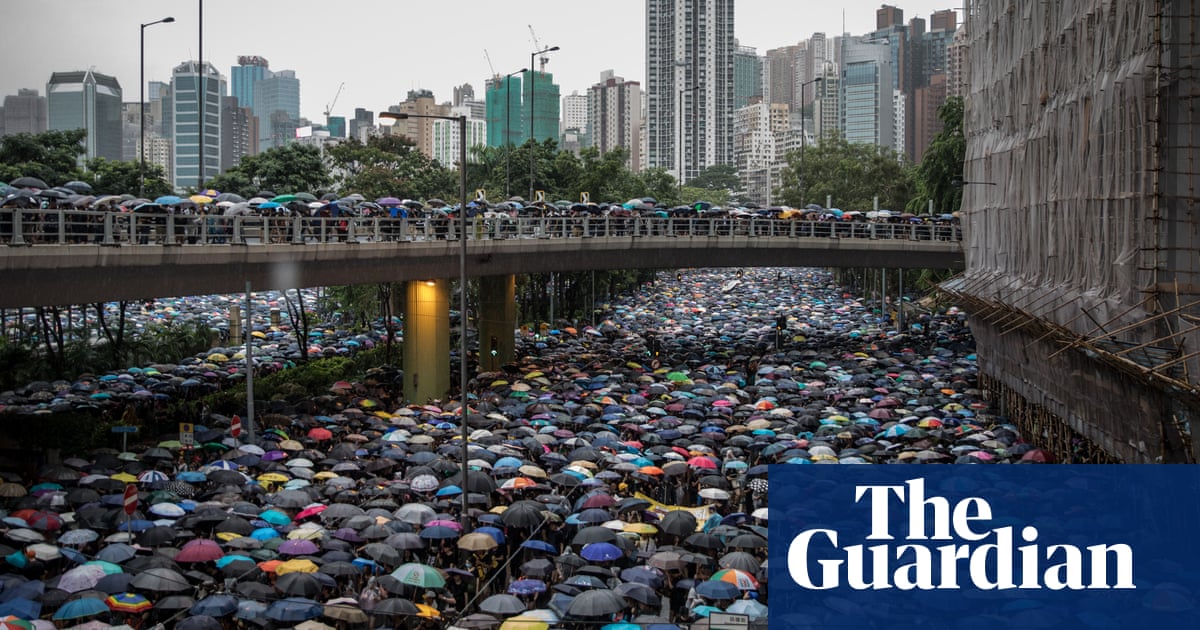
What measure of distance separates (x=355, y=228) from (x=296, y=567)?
63.3 feet

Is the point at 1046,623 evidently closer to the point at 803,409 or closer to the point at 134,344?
the point at 803,409

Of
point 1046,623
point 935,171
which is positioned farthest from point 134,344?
point 935,171

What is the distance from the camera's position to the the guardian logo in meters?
17.2

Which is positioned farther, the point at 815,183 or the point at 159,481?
the point at 815,183

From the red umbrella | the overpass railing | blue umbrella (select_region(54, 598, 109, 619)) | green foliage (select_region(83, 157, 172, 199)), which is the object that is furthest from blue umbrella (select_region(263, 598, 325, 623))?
green foliage (select_region(83, 157, 172, 199))

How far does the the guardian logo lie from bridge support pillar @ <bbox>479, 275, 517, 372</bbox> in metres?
31.3

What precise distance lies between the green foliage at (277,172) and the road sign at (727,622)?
53.9m

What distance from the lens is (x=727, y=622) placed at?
14.2 metres

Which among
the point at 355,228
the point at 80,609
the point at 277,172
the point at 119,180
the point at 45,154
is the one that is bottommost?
the point at 80,609

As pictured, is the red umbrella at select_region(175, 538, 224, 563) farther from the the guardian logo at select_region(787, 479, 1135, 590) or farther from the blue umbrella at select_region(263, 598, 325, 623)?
the the guardian logo at select_region(787, 479, 1135, 590)

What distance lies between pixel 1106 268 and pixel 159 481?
19009mm

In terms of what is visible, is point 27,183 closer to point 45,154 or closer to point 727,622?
point 727,622

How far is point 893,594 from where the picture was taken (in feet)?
57.7

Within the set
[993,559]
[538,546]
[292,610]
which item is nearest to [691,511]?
[538,546]
